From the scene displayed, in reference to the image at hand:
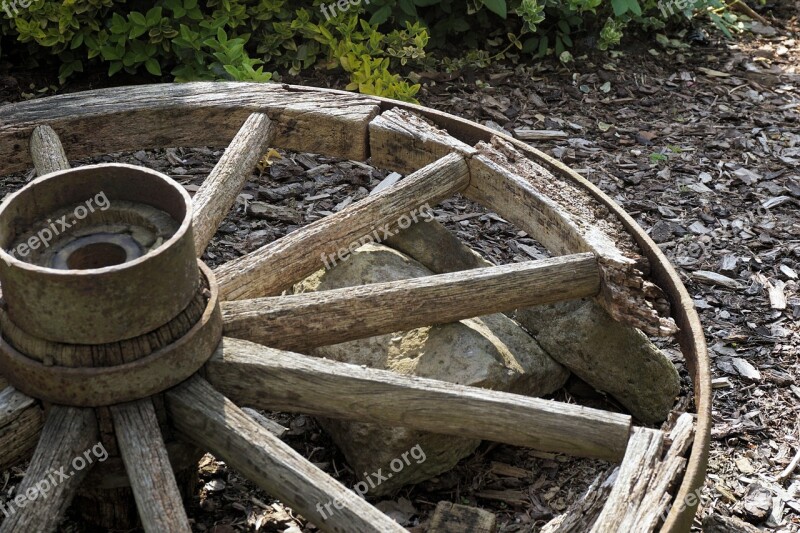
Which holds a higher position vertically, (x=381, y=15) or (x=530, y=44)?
(x=381, y=15)

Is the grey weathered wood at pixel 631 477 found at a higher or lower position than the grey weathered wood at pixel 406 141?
lower

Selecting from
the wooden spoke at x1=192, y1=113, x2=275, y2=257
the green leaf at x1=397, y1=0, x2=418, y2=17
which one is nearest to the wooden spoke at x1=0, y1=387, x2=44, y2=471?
the wooden spoke at x1=192, y1=113, x2=275, y2=257

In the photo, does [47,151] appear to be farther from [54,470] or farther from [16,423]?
[54,470]

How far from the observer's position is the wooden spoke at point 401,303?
2.18 metres

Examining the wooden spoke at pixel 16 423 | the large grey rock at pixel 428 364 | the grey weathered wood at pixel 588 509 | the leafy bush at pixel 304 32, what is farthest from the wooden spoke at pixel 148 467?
the leafy bush at pixel 304 32

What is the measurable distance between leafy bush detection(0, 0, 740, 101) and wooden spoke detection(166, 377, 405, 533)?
6.42 ft

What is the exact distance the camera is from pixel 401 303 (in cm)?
223

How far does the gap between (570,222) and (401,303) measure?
0.51 metres

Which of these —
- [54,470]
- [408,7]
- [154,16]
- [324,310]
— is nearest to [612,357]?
[324,310]

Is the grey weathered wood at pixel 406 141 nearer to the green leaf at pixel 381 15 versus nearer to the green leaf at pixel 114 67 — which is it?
the green leaf at pixel 381 15

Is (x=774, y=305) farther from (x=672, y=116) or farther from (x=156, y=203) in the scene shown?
(x=156, y=203)

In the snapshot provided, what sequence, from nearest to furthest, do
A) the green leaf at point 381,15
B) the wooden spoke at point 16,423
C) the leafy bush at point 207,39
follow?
the wooden spoke at point 16,423 < the leafy bush at point 207,39 < the green leaf at point 381,15

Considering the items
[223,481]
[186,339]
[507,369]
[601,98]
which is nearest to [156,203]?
[186,339]

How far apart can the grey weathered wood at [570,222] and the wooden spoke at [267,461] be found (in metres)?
0.84
